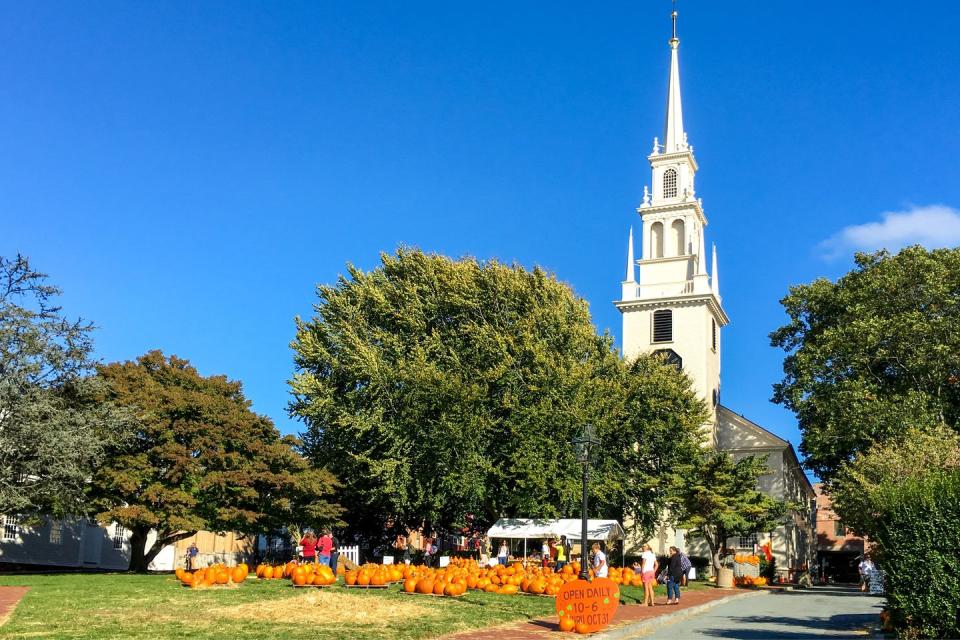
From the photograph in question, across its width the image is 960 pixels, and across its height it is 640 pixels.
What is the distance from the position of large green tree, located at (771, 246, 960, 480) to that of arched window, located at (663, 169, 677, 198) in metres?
13.9

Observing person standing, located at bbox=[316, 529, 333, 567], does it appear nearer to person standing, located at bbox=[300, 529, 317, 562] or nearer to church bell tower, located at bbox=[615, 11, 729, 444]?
person standing, located at bbox=[300, 529, 317, 562]

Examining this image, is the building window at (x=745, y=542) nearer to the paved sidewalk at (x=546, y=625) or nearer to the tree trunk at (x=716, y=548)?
the tree trunk at (x=716, y=548)

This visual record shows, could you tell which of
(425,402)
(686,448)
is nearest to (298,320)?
(425,402)

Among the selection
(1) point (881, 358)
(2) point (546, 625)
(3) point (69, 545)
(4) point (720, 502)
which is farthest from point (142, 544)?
(1) point (881, 358)

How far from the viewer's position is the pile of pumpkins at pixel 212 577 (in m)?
22.1

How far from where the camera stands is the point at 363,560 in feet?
151

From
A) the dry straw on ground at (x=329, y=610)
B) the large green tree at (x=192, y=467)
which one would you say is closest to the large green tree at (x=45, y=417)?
the large green tree at (x=192, y=467)

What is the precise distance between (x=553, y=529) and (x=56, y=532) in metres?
22.9

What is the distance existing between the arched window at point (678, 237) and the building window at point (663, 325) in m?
3.99

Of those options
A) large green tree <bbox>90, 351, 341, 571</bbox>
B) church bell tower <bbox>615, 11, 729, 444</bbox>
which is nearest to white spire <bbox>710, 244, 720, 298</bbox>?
church bell tower <bbox>615, 11, 729, 444</bbox>

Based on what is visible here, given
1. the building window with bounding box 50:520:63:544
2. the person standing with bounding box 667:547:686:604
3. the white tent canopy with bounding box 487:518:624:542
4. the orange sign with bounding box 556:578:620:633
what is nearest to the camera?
the orange sign with bounding box 556:578:620:633

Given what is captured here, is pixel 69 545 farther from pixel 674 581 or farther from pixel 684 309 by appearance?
pixel 684 309

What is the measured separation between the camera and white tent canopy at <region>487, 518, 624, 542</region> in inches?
1379

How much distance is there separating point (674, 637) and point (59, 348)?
22.9 m
